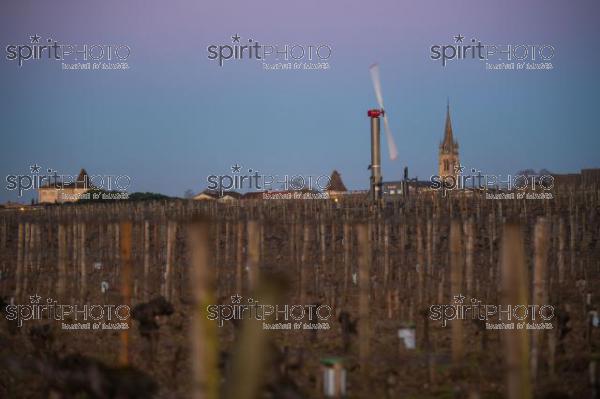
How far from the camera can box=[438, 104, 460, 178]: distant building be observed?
113062 mm

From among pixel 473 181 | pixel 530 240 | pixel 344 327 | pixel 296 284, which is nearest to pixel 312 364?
pixel 344 327

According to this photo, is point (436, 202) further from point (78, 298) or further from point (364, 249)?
point (364, 249)

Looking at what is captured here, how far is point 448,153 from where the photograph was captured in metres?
115

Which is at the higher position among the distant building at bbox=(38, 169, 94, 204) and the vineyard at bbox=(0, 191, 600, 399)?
the distant building at bbox=(38, 169, 94, 204)

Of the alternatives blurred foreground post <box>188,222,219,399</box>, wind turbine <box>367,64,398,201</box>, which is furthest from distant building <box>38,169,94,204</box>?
blurred foreground post <box>188,222,219,399</box>

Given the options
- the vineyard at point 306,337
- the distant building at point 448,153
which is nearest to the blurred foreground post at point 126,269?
the vineyard at point 306,337

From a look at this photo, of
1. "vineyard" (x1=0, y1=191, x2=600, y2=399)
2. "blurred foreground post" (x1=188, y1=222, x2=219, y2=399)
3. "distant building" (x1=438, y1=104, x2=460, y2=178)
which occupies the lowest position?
"vineyard" (x1=0, y1=191, x2=600, y2=399)

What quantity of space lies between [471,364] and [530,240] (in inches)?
801

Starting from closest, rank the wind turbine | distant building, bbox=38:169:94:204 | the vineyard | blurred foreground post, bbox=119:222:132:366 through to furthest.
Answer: the vineyard → blurred foreground post, bbox=119:222:132:366 → the wind turbine → distant building, bbox=38:169:94:204

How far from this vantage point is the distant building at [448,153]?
113 metres

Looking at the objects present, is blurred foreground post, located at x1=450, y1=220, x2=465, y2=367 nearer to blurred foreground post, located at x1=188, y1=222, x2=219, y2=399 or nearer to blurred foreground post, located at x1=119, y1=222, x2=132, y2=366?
blurred foreground post, located at x1=119, y1=222, x2=132, y2=366

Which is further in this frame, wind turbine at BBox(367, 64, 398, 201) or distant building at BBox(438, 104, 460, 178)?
distant building at BBox(438, 104, 460, 178)

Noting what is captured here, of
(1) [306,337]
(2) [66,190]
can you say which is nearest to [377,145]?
(1) [306,337]

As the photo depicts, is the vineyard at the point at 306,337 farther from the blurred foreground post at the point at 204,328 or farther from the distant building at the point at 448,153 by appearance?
the distant building at the point at 448,153
